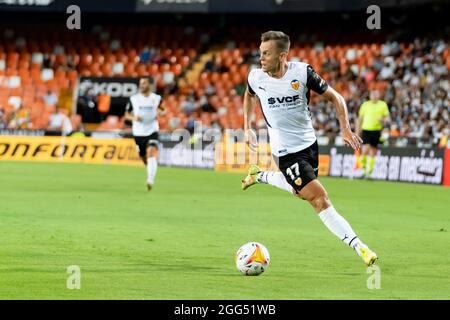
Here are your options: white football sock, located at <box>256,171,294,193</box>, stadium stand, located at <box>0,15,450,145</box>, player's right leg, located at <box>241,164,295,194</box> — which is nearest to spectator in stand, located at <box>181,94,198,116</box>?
stadium stand, located at <box>0,15,450,145</box>

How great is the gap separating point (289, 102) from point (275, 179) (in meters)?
1.26

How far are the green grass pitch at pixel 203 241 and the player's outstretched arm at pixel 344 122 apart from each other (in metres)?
1.33

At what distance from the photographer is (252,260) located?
9.77 meters

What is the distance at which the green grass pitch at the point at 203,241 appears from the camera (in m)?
8.98

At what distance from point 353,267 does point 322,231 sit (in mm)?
3885

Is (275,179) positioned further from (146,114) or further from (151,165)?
(146,114)

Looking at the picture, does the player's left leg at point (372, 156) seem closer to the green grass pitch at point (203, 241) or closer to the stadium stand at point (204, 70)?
the stadium stand at point (204, 70)

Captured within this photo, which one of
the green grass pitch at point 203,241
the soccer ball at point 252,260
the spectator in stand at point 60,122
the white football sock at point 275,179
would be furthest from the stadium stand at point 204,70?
the soccer ball at point 252,260

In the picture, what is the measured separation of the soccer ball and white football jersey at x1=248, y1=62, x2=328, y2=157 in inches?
48.9

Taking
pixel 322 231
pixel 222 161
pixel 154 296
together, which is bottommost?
pixel 222 161

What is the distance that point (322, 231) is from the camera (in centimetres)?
1447
